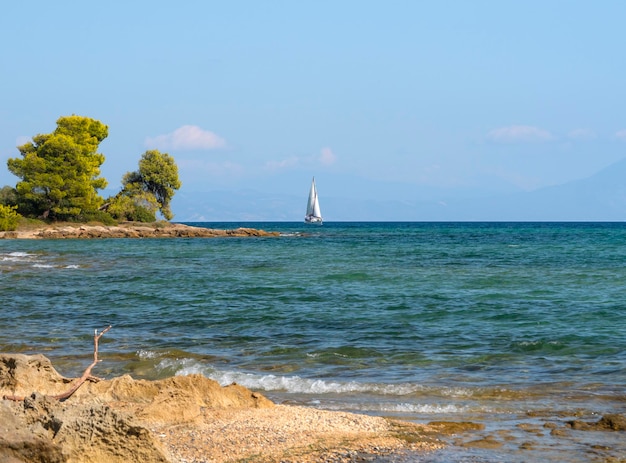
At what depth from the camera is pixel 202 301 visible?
84.4 feet

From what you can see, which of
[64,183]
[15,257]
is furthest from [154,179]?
[15,257]

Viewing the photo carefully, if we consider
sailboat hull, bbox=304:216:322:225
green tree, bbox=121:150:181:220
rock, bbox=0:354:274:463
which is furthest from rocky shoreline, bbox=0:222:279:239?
sailboat hull, bbox=304:216:322:225

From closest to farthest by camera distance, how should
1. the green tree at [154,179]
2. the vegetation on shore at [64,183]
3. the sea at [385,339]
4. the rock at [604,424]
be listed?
the rock at [604,424], the sea at [385,339], the vegetation on shore at [64,183], the green tree at [154,179]

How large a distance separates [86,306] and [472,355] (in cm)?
1370

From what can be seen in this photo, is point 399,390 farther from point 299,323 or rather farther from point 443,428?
point 299,323

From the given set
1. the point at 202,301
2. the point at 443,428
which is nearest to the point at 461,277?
the point at 202,301

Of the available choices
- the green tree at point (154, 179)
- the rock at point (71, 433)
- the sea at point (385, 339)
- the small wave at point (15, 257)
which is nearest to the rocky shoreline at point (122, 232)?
the green tree at point (154, 179)

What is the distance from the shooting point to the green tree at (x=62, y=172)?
83.2m

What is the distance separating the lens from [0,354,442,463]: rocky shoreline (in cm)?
766

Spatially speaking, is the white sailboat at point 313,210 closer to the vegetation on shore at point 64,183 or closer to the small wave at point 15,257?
the vegetation on shore at point 64,183

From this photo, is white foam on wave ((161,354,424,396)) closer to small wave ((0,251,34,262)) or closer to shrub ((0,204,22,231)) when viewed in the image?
small wave ((0,251,34,262))

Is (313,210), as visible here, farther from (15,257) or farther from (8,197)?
(15,257)

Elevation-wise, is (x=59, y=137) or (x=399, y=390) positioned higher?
(x=59, y=137)

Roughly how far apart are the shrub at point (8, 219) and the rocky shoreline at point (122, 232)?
108cm
